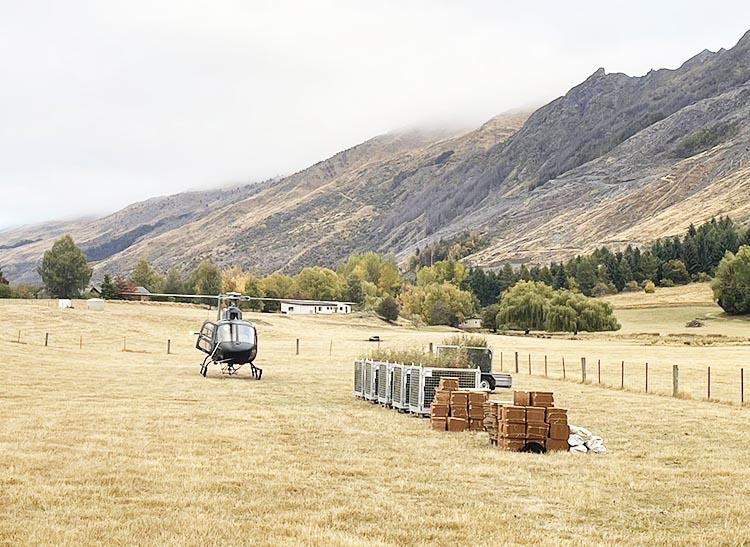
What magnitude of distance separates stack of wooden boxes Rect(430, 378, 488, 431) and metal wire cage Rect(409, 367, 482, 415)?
2.92m

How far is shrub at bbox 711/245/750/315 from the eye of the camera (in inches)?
4360

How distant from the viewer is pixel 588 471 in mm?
16797

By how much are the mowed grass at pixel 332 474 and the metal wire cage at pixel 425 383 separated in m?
0.72

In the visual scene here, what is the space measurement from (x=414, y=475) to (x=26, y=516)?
6.64 metres

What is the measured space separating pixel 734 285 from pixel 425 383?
314ft

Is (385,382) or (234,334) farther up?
(234,334)

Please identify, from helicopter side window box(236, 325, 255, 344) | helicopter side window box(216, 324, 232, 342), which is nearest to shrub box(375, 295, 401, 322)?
helicopter side window box(236, 325, 255, 344)

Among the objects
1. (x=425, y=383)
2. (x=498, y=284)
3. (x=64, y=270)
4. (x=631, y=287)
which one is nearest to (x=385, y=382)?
(x=425, y=383)

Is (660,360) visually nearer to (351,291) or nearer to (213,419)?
(213,419)

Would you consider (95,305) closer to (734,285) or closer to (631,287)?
(734,285)

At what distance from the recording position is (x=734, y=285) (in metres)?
112

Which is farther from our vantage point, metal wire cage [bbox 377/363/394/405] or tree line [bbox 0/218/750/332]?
tree line [bbox 0/218/750/332]

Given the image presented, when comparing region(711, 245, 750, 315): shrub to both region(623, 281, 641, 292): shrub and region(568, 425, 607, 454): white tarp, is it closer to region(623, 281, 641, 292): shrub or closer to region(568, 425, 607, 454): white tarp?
region(623, 281, 641, 292): shrub

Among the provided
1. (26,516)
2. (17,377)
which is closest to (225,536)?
(26,516)
